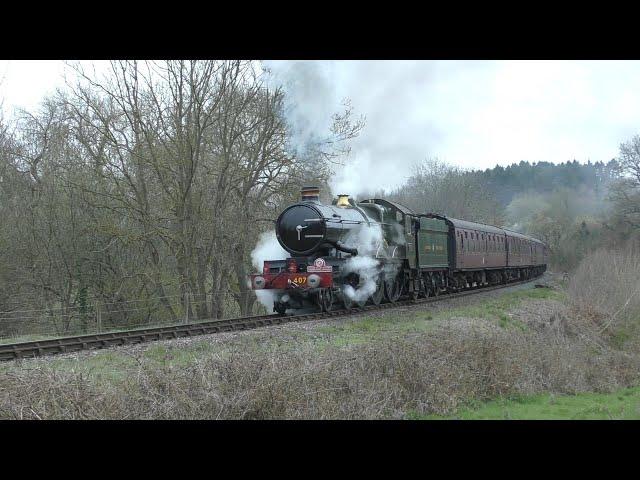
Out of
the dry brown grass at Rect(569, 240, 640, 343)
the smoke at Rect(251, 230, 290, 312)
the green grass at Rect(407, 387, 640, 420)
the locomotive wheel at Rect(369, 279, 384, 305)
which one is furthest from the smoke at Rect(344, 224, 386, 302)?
the dry brown grass at Rect(569, 240, 640, 343)

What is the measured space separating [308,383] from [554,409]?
13.8 ft

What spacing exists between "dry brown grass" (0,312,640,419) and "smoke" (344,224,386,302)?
525cm

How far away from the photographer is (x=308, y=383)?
8398 mm

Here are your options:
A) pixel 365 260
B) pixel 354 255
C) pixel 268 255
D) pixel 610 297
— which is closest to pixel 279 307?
pixel 268 255

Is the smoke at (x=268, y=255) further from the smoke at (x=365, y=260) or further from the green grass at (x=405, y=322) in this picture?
the green grass at (x=405, y=322)

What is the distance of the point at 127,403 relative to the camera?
7387mm

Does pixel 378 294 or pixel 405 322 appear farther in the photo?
pixel 378 294

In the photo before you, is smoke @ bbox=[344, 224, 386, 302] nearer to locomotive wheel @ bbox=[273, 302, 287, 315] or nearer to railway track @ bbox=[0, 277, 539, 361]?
railway track @ bbox=[0, 277, 539, 361]

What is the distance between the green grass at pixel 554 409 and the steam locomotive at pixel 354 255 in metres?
6.70

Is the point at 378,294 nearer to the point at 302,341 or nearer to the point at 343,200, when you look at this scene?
the point at 343,200

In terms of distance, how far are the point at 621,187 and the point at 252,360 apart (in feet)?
141

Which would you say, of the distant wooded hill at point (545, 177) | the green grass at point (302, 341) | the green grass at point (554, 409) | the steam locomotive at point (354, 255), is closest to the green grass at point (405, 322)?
the green grass at point (302, 341)
